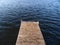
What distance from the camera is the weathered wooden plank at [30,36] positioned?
504cm

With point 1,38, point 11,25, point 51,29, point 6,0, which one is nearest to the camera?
point 1,38

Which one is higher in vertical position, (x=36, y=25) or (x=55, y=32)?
(x=36, y=25)

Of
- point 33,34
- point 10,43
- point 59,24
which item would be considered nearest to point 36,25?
point 33,34

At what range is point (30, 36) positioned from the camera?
18.6 ft

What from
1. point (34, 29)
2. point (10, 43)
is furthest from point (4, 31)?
point (34, 29)

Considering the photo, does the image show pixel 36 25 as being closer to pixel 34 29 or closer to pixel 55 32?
pixel 34 29

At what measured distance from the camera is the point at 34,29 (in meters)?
6.54

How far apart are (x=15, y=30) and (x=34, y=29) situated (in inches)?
66.8

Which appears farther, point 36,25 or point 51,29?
point 51,29

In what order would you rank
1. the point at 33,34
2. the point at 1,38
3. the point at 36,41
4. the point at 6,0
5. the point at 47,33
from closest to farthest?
the point at 36,41 → the point at 33,34 → the point at 1,38 → the point at 47,33 → the point at 6,0

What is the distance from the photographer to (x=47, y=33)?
289 inches

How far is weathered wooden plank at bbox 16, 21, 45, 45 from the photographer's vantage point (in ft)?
16.5

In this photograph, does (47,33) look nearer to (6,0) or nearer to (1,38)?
(1,38)

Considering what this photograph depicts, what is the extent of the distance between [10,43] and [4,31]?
165 centimetres
